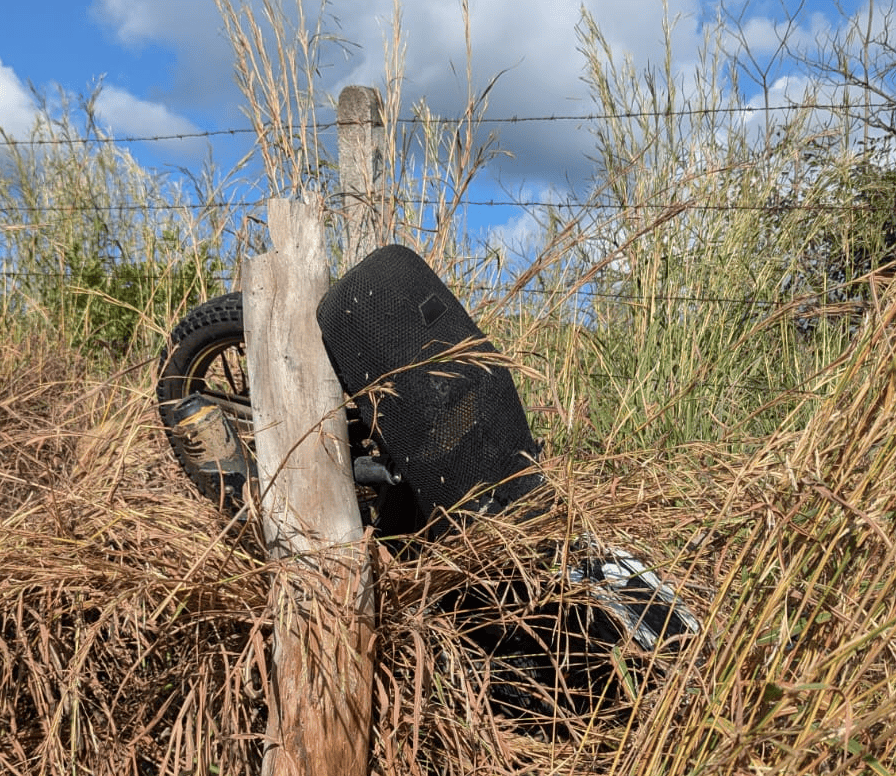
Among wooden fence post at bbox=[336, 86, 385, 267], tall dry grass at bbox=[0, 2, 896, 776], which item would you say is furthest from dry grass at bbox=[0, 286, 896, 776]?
wooden fence post at bbox=[336, 86, 385, 267]

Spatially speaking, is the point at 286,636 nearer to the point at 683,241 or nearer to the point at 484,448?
the point at 484,448

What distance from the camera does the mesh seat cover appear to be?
208 centimetres

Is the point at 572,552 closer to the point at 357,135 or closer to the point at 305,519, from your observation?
the point at 305,519

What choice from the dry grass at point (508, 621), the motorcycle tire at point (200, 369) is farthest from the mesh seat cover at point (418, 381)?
the motorcycle tire at point (200, 369)

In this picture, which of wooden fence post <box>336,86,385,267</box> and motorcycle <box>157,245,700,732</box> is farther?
wooden fence post <box>336,86,385,267</box>

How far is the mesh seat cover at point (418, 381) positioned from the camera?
2.08 metres

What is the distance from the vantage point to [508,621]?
2.10 metres

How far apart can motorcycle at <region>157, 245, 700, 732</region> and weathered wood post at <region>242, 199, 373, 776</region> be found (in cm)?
7

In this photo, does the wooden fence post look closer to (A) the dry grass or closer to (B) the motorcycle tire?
(B) the motorcycle tire

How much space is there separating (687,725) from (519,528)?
23.2 inches

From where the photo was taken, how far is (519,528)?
6.93 feet

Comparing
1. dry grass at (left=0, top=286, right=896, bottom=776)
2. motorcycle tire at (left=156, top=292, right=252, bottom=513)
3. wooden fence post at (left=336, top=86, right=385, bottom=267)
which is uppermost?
wooden fence post at (left=336, top=86, right=385, bottom=267)

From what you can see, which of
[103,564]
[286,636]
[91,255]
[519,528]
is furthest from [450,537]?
[91,255]

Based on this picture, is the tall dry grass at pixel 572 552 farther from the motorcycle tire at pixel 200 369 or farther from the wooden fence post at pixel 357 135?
the wooden fence post at pixel 357 135
